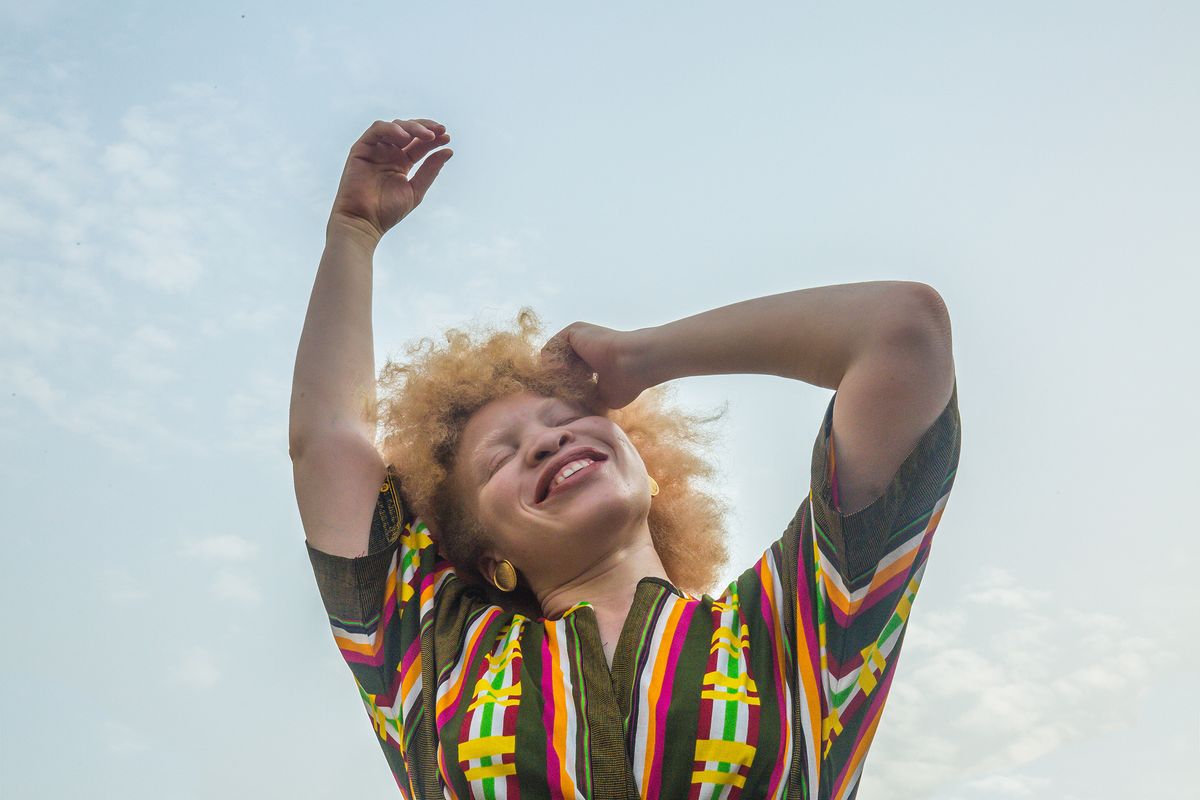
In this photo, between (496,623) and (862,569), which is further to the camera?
(496,623)

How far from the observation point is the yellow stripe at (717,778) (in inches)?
77.9

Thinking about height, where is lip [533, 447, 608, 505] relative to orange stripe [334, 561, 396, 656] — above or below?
above

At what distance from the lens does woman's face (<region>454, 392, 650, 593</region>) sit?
97.4 inches

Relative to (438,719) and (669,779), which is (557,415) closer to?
(438,719)

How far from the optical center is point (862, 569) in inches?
82.7

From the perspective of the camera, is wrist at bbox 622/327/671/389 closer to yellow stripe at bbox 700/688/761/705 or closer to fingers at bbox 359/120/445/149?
yellow stripe at bbox 700/688/761/705

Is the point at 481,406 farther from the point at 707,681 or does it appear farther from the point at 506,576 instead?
the point at 707,681

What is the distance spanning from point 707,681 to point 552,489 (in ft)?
1.93

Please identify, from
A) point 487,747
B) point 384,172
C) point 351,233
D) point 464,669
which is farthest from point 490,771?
point 384,172

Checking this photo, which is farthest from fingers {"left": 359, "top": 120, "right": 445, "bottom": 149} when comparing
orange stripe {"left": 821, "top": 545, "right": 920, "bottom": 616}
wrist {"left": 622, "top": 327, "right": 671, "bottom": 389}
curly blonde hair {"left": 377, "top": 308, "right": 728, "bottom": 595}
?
orange stripe {"left": 821, "top": 545, "right": 920, "bottom": 616}

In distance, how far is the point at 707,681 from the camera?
210 cm

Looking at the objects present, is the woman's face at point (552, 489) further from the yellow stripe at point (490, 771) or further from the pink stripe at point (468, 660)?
the yellow stripe at point (490, 771)

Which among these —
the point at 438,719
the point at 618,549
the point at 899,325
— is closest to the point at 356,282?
the point at 618,549

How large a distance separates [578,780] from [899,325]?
0.96 meters
